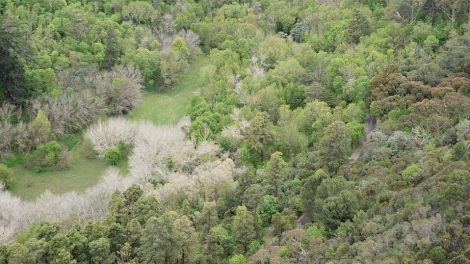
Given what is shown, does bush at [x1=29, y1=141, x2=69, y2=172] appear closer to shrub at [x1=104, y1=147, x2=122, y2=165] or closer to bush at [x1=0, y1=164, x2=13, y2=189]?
bush at [x1=0, y1=164, x2=13, y2=189]

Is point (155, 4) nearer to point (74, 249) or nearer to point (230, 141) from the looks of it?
point (230, 141)

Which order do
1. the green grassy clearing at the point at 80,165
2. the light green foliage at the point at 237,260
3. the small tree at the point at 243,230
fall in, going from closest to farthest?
the light green foliage at the point at 237,260, the small tree at the point at 243,230, the green grassy clearing at the point at 80,165

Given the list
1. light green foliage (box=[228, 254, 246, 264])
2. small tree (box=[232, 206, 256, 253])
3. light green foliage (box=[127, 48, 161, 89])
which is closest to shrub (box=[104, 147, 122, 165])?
light green foliage (box=[127, 48, 161, 89])

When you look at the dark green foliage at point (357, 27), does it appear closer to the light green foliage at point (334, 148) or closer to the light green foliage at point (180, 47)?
the light green foliage at point (180, 47)

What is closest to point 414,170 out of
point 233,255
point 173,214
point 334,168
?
point 334,168

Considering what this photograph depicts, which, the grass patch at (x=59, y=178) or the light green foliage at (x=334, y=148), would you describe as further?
the grass patch at (x=59, y=178)

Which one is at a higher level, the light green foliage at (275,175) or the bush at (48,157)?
the light green foliage at (275,175)

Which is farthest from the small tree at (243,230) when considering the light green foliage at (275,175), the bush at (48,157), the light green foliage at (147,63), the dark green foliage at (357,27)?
the dark green foliage at (357,27)

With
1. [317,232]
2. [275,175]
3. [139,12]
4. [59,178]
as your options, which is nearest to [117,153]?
[59,178]
